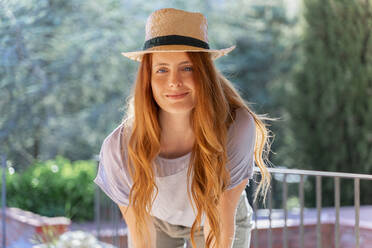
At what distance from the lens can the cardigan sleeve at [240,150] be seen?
1471 mm

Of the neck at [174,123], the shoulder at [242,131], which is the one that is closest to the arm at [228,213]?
the shoulder at [242,131]

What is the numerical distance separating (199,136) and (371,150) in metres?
5.02

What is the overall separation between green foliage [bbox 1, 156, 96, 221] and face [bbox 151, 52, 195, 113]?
3285 mm

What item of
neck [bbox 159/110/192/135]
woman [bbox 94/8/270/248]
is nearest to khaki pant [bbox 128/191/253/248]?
woman [bbox 94/8/270/248]

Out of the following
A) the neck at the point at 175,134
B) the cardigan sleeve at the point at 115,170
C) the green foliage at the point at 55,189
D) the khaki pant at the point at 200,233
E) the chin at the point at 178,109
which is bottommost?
the green foliage at the point at 55,189

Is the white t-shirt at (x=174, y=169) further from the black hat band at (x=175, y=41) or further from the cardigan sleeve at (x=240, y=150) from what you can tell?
the black hat band at (x=175, y=41)

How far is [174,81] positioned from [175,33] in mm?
131

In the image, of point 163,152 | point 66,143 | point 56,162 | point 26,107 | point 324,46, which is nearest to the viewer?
point 163,152

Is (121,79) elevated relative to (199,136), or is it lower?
elevated

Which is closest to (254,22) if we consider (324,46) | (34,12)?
(324,46)

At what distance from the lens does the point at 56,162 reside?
Answer: 5211mm

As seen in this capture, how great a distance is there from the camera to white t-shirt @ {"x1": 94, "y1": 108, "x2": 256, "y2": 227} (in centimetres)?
147

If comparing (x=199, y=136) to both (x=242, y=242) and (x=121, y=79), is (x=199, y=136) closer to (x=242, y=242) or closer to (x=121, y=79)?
(x=242, y=242)

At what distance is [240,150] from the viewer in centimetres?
148
